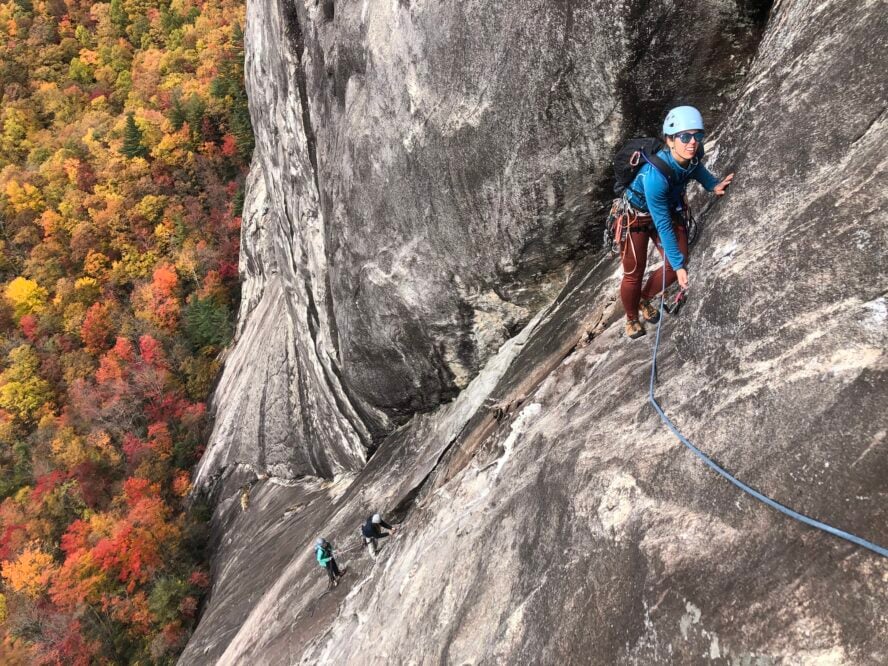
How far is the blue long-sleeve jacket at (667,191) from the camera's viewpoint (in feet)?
14.2

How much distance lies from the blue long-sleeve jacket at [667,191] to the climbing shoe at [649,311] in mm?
771

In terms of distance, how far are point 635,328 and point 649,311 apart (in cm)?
23

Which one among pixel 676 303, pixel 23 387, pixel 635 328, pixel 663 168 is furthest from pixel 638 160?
pixel 23 387

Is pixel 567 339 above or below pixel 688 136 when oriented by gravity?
below

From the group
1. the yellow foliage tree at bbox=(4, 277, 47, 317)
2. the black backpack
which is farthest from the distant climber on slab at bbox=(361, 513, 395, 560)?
the yellow foliage tree at bbox=(4, 277, 47, 317)

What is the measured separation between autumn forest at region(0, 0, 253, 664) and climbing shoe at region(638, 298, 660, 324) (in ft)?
74.6

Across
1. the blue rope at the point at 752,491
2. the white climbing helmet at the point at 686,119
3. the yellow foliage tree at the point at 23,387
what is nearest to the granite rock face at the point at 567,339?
the blue rope at the point at 752,491

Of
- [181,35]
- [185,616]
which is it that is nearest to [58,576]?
[185,616]

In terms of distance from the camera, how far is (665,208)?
440 centimetres

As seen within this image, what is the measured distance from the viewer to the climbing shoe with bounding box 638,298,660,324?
5285 millimetres

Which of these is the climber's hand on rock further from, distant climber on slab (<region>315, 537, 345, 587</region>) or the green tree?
the green tree

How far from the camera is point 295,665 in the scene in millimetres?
8969

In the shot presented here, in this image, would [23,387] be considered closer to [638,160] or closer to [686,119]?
[638,160]

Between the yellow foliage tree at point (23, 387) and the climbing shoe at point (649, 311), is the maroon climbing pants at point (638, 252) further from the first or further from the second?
the yellow foliage tree at point (23, 387)
